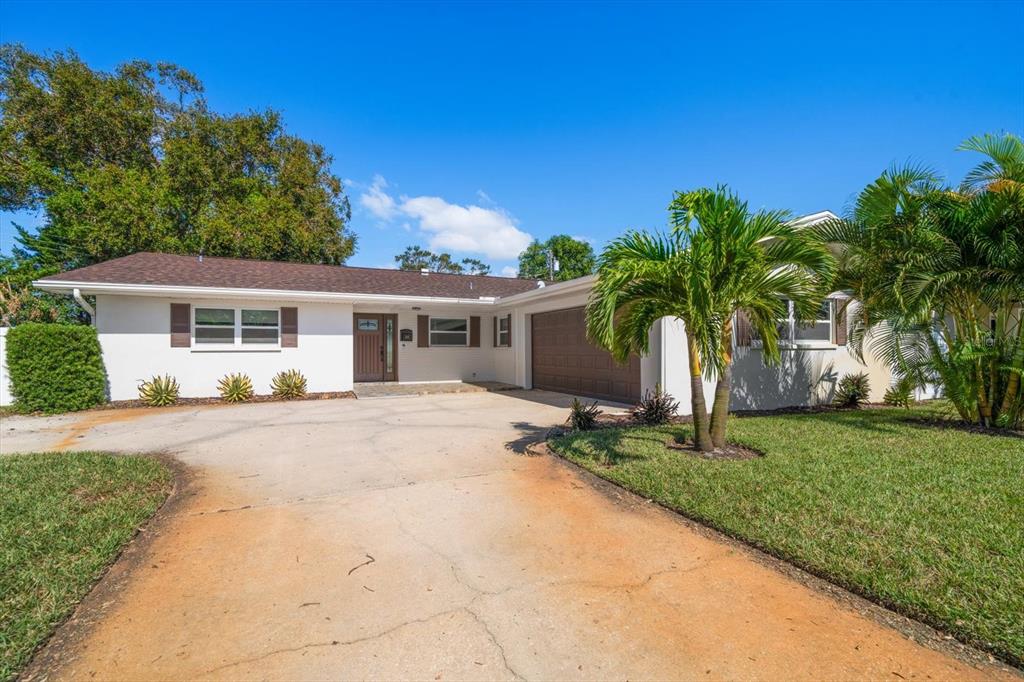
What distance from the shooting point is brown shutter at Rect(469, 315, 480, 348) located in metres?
16.9

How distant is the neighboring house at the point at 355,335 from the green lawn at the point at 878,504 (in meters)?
3.36

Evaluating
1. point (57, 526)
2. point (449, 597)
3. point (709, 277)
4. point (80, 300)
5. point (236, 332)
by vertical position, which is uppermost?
point (80, 300)

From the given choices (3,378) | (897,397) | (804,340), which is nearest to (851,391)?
(897,397)

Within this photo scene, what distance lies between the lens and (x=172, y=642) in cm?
245

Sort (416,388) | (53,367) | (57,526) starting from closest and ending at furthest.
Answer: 1. (57,526)
2. (53,367)
3. (416,388)

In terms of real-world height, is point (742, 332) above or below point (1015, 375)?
above

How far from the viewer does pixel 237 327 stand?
12.4m

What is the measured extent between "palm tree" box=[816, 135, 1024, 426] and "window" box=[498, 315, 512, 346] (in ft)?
31.7

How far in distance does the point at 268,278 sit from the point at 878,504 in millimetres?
14280

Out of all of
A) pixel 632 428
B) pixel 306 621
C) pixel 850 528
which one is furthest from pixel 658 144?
pixel 306 621

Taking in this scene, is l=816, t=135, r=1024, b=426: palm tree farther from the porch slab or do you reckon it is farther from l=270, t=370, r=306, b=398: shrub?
l=270, t=370, r=306, b=398: shrub

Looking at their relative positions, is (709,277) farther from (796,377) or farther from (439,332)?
(439,332)

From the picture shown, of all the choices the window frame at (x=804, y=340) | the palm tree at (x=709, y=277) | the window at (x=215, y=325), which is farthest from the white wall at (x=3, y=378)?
the window frame at (x=804, y=340)

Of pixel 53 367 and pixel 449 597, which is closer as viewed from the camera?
pixel 449 597
